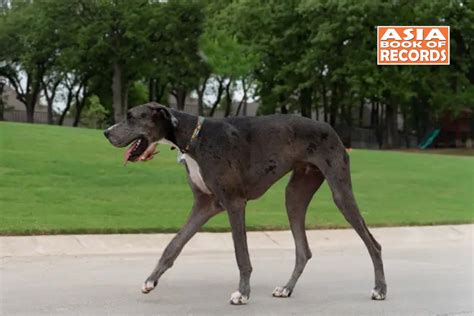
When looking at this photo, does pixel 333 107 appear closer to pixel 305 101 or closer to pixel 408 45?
pixel 305 101

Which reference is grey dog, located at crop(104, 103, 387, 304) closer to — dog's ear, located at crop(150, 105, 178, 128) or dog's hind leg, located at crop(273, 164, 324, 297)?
dog's ear, located at crop(150, 105, 178, 128)

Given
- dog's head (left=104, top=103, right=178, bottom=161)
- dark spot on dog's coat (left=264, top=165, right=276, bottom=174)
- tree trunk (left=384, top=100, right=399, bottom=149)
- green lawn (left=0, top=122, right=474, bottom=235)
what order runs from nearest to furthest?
dog's head (left=104, top=103, right=178, bottom=161) → dark spot on dog's coat (left=264, top=165, right=276, bottom=174) → green lawn (left=0, top=122, right=474, bottom=235) → tree trunk (left=384, top=100, right=399, bottom=149)

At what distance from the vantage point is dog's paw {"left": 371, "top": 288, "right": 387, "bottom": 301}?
697 centimetres

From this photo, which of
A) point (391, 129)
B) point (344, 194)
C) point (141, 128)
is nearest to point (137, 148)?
point (141, 128)

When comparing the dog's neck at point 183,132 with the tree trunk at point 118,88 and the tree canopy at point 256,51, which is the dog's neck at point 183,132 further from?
the tree trunk at point 118,88

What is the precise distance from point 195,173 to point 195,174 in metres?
0.01

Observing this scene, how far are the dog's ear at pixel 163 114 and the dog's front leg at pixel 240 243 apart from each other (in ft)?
2.96

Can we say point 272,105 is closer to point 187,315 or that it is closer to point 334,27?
point 334,27

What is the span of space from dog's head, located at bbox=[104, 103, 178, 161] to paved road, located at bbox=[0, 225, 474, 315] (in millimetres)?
1435

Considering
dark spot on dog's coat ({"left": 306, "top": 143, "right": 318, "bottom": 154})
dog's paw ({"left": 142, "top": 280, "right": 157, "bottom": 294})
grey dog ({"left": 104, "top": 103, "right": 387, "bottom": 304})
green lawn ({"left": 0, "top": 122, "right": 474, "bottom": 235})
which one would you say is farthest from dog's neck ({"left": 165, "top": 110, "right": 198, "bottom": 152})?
green lawn ({"left": 0, "top": 122, "right": 474, "bottom": 235})

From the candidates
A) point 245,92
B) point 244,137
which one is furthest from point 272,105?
point 244,137

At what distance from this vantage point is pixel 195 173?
21.8ft

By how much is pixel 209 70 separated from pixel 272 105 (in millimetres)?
5509

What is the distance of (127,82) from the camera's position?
2335 inches
